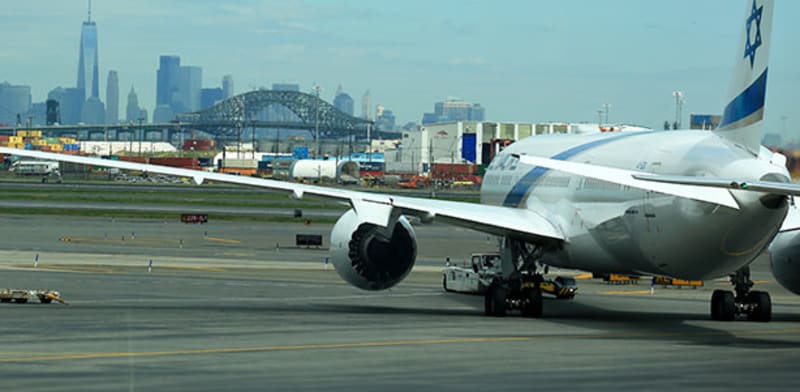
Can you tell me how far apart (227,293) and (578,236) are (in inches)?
521

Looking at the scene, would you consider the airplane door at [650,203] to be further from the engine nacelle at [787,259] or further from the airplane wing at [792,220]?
the engine nacelle at [787,259]

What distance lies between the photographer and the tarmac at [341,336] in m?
22.0

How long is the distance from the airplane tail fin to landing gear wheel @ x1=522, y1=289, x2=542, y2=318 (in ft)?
27.5

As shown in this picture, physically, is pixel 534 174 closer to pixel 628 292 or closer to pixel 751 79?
pixel 751 79

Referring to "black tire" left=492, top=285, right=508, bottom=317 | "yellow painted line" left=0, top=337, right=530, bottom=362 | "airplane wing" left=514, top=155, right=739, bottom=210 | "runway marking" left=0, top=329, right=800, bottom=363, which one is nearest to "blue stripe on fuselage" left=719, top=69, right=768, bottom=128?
A: "airplane wing" left=514, top=155, right=739, bottom=210

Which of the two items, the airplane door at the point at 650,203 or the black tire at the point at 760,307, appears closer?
the airplane door at the point at 650,203

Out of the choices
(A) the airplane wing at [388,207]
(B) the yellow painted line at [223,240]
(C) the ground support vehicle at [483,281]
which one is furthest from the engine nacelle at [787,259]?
(B) the yellow painted line at [223,240]

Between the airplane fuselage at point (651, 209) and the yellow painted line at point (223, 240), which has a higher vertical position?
the airplane fuselage at point (651, 209)

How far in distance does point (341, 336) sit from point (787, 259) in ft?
47.8

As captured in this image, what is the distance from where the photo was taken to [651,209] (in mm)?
31391

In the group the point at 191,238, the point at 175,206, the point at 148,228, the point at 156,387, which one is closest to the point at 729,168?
the point at 156,387

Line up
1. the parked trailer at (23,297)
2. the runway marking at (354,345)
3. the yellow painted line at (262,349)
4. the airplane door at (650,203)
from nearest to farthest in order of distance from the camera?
the yellow painted line at (262,349)
the runway marking at (354,345)
the airplane door at (650,203)
the parked trailer at (23,297)

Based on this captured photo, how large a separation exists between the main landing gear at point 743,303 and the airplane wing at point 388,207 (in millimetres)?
4691

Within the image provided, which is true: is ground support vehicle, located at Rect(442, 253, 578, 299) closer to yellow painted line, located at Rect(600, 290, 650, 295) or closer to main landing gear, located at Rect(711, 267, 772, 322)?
yellow painted line, located at Rect(600, 290, 650, 295)
